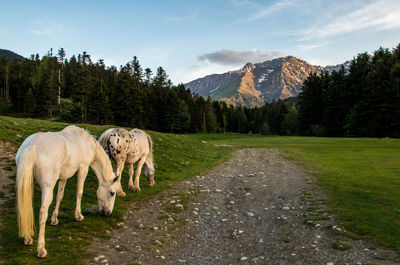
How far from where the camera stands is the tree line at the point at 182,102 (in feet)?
180

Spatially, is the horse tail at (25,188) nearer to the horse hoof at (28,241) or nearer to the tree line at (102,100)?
the horse hoof at (28,241)

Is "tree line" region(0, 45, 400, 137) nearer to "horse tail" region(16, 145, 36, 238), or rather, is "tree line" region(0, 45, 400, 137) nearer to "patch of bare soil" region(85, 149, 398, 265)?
"patch of bare soil" region(85, 149, 398, 265)

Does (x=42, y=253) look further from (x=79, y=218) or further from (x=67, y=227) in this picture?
(x=79, y=218)

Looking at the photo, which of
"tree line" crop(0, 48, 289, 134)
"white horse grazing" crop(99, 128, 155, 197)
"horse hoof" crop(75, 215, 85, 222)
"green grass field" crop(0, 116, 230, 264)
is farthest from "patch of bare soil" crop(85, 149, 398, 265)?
"tree line" crop(0, 48, 289, 134)

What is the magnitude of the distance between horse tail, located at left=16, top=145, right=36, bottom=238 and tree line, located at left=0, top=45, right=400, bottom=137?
62434 mm

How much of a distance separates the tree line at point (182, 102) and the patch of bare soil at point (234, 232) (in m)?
55.1

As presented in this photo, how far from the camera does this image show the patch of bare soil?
536 centimetres

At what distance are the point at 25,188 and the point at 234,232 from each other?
17.3 ft

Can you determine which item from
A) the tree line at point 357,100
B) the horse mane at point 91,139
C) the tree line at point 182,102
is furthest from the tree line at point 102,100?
the horse mane at point 91,139

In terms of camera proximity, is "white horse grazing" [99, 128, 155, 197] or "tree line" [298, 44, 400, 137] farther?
"tree line" [298, 44, 400, 137]

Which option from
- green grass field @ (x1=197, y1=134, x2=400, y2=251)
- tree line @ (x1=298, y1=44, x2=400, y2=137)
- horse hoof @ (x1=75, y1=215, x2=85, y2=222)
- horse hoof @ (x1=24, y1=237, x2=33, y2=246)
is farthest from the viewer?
tree line @ (x1=298, y1=44, x2=400, y2=137)

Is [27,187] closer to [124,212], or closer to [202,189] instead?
[124,212]

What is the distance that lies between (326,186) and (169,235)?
Answer: 27.9 ft

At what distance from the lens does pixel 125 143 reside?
392 inches
